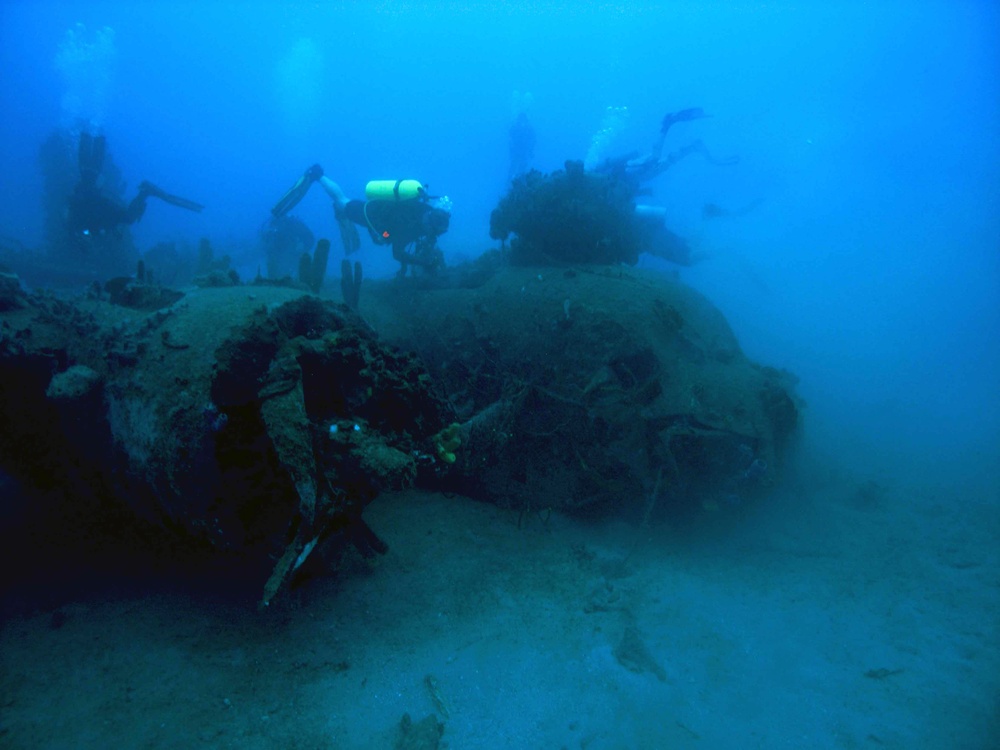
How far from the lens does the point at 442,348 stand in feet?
20.4

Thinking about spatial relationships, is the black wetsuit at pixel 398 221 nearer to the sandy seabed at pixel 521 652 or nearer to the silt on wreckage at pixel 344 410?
the silt on wreckage at pixel 344 410

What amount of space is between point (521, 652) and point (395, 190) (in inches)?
291

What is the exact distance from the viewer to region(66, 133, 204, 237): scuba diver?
11555 mm

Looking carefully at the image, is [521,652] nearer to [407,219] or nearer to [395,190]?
[407,219]

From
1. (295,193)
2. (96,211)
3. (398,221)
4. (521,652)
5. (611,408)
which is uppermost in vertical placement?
(295,193)

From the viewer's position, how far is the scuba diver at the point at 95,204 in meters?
11.6

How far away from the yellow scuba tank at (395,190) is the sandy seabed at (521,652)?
5475 mm

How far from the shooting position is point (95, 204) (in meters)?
11.6

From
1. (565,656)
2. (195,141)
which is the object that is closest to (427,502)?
(565,656)

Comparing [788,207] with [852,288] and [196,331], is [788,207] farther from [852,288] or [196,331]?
[196,331]

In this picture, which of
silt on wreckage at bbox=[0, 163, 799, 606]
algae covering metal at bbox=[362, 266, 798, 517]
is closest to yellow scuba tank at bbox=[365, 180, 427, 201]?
silt on wreckage at bbox=[0, 163, 799, 606]

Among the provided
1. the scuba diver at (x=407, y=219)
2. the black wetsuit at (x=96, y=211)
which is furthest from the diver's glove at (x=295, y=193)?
the scuba diver at (x=407, y=219)

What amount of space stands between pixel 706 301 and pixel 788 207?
93.3m

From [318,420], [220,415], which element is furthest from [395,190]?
[220,415]
